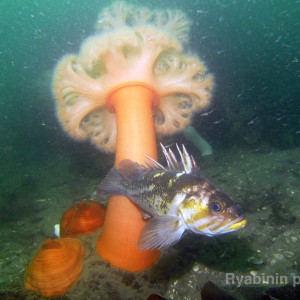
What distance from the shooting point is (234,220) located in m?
1.82

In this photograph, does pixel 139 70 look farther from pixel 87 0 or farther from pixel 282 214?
pixel 87 0

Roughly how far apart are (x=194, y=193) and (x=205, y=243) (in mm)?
2496

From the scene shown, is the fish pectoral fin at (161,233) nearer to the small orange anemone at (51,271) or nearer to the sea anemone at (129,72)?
the small orange anemone at (51,271)

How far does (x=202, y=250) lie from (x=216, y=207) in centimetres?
245

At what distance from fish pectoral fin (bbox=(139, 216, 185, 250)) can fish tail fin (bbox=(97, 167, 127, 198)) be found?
85 centimetres

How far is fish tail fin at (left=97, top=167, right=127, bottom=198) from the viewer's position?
2.74 metres

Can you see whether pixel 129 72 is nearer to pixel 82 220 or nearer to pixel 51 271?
pixel 82 220

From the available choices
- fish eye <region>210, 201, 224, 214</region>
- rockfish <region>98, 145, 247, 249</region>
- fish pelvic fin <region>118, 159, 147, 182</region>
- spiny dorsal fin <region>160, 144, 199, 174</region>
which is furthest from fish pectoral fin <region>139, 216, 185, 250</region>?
fish pelvic fin <region>118, 159, 147, 182</region>

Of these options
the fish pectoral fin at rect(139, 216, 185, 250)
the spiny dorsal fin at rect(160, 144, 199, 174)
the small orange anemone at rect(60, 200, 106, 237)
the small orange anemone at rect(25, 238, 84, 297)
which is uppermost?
the spiny dorsal fin at rect(160, 144, 199, 174)

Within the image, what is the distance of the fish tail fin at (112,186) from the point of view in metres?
2.74

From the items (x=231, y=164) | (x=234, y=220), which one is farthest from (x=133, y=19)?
(x=231, y=164)

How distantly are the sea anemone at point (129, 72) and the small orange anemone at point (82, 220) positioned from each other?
1.39m

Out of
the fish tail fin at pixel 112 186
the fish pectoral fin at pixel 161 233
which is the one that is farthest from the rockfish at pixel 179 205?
the fish tail fin at pixel 112 186

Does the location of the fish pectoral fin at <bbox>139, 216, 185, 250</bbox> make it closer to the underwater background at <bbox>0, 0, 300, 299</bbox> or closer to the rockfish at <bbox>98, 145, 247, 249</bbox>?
the rockfish at <bbox>98, 145, 247, 249</bbox>
